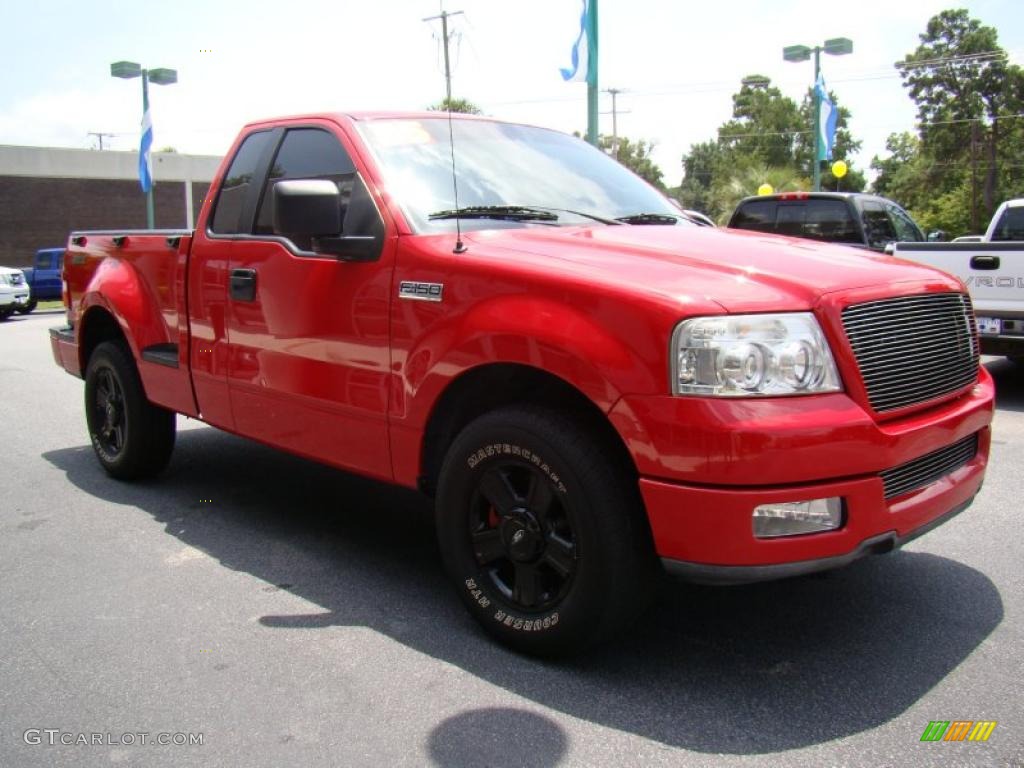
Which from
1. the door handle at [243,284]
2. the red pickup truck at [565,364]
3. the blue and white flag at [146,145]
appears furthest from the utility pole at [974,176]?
the door handle at [243,284]

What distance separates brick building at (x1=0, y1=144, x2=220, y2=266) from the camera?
36.1 meters

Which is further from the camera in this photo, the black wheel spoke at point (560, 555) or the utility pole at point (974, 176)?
the utility pole at point (974, 176)

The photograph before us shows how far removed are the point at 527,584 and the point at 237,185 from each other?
2.64m

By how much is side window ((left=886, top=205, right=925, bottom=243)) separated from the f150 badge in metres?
10.1

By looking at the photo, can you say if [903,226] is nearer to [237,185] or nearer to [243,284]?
[237,185]

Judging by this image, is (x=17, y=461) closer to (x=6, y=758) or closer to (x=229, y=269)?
(x=229, y=269)

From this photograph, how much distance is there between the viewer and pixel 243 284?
4445 millimetres

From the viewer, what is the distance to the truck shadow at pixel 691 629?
3.00 meters

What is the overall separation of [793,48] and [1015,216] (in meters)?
16.0

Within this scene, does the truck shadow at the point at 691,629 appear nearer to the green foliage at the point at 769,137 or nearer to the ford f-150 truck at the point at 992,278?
the ford f-150 truck at the point at 992,278

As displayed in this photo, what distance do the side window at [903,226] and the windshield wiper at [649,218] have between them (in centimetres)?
878

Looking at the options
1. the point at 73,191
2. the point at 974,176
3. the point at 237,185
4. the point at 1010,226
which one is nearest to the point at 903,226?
the point at 1010,226

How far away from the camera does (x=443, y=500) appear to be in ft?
11.6

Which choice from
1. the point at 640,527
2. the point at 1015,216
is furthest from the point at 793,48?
the point at 640,527
